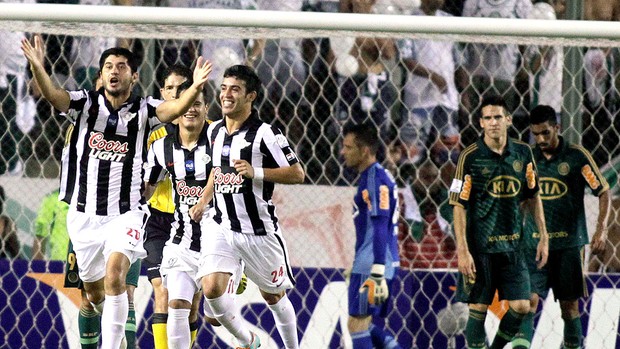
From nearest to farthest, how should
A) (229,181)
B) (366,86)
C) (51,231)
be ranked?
1. (229,181)
2. (51,231)
3. (366,86)

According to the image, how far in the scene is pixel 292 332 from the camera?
6.62 meters

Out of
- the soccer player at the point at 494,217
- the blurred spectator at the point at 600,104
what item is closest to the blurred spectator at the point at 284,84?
the soccer player at the point at 494,217

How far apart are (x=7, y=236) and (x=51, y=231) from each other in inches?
10.7

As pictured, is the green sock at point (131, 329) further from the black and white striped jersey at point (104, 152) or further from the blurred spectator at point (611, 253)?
the blurred spectator at point (611, 253)

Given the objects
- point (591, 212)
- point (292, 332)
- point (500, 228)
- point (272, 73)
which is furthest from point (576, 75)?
point (292, 332)

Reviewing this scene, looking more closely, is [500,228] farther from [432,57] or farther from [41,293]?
[41,293]

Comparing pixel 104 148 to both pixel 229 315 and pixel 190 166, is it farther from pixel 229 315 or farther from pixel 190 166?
pixel 229 315

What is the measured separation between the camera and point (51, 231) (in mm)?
7672

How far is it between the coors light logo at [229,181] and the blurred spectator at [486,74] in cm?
220

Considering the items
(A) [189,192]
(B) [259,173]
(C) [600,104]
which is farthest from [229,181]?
(C) [600,104]

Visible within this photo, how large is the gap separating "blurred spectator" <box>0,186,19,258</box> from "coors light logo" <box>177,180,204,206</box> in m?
1.58

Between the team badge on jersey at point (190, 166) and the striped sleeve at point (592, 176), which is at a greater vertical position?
the striped sleeve at point (592, 176)

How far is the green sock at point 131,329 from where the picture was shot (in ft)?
23.0

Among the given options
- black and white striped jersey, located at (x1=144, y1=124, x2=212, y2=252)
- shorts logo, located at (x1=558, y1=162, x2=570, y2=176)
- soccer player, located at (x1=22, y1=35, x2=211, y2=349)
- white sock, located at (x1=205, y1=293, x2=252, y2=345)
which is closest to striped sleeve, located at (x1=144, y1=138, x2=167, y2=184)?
black and white striped jersey, located at (x1=144, y1=124, x2=212, y2=252)
